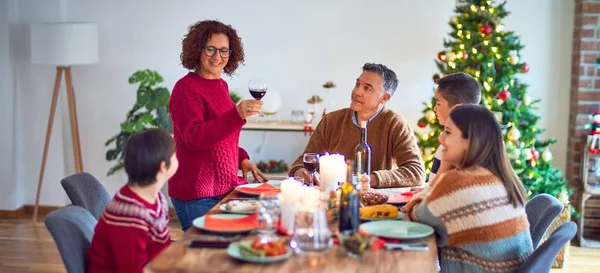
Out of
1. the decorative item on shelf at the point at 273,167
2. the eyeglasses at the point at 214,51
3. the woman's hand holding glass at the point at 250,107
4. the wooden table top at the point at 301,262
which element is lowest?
the decorative item on shelf at the point at 273,167

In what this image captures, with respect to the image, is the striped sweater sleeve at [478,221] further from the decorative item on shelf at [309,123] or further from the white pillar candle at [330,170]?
the decorative item on shelf at [309,123]

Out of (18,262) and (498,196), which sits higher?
(498,196)

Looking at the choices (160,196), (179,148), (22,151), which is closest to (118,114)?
(22,151)

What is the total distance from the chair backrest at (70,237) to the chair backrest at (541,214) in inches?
64.4

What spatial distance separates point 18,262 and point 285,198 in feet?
10.0

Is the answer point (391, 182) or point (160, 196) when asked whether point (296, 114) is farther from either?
point (160, 196)

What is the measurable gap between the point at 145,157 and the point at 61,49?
3.55 meters

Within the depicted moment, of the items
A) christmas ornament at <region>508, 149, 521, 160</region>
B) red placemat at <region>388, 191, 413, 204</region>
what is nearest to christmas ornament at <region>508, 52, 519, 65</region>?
christmas ornament at <region>508, 149, 521, 160</region>

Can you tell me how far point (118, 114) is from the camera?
6.53 metres

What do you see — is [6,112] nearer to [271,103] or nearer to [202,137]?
[271,103]

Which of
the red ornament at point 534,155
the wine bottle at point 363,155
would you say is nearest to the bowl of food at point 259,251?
the wine bottle at point 363,155

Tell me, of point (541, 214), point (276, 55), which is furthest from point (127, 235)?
point (276, 55)

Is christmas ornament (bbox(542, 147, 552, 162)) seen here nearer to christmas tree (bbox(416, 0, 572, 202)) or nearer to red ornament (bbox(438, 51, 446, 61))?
christmas tree (bbox(416, 0, 572, 202))

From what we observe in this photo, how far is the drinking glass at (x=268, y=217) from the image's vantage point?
269 cm
